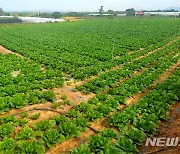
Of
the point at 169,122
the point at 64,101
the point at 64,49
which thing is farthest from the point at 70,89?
the point at 64,49

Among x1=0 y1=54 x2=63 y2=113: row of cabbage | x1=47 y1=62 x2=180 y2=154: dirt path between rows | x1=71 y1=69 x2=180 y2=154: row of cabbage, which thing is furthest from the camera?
x1=0 y1=54 x2=63 y2=113: row of cabbage

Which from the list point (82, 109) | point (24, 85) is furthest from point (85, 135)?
point (24, 85)

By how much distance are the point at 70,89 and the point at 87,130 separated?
16.4ft

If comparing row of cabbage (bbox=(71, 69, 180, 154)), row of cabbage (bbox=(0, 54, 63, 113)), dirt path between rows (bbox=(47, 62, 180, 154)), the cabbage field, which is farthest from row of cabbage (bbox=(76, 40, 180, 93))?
row of cabbage (bbox=(71, 69, 180, 154))

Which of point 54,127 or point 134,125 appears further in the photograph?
point 134,125

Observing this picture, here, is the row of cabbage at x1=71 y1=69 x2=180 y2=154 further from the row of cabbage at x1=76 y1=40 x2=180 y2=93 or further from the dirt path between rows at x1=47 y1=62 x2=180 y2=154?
the row of cabbage at x1=76 y1=40 x2=180 y2=93

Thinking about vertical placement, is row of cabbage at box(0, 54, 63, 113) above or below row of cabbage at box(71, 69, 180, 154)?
above

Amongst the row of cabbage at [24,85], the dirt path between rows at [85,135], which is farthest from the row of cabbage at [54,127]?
the row of cabbage at [24,85]

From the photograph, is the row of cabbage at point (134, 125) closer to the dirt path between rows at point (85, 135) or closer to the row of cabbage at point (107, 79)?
the dirt path between rows at point (85, 135)

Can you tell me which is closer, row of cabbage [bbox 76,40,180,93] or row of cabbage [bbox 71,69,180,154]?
row of cabbage [bbox 71,69,180,154]

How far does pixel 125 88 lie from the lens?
12867 mm

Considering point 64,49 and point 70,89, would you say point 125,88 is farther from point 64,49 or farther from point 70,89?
point 64,49

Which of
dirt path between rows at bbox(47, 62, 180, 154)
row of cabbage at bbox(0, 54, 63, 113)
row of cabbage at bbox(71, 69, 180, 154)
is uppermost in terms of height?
row of cabbage at bbox(0, 54, 63, 113)

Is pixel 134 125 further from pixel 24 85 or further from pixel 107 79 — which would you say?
pixel 24 85
